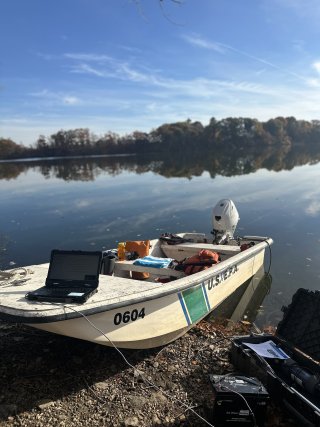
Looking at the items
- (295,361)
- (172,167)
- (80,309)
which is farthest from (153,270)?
(172,167)

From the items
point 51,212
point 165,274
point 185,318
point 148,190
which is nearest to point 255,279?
point 165,274

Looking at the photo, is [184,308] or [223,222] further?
[223,222]

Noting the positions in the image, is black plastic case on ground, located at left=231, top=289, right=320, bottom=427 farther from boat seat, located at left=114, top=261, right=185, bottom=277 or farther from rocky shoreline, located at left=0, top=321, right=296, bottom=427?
boat seat, located at left=114, top=261, right=185, bottom=277

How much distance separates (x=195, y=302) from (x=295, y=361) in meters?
1.59

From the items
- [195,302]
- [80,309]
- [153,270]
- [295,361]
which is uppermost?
[80,309]

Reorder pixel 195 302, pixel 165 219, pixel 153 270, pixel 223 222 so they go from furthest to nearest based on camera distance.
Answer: pixel 165 219 < pixel 223 222 < pixel 153 270 < pixel 195 302

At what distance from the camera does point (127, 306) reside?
3.93m

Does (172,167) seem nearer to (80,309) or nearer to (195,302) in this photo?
(195,302)

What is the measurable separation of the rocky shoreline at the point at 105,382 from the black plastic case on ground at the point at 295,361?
10.9 inches

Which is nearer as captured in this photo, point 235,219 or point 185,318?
point 185,318

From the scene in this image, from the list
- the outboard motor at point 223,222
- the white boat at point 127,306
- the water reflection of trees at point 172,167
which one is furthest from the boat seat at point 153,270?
the water reflection of trees at point 172,167

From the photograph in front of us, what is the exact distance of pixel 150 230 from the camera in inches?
490

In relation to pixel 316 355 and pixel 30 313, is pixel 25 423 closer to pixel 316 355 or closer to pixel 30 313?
pixel 30 313

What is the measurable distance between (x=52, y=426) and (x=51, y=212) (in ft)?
45.3
